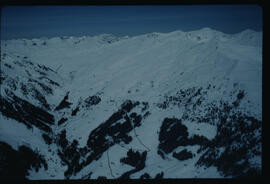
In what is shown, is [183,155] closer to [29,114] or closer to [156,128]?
[156,128]

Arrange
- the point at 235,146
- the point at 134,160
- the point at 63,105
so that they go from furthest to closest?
the point at 63,105 < the point at 134,160 < the point at 235,146

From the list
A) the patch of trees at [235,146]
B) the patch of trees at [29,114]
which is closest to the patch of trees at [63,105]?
the patch of trees at [29,114]

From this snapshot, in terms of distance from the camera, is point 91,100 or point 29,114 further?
point 91,100

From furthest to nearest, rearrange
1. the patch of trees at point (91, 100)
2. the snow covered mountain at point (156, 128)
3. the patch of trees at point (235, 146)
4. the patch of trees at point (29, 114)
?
the patch of trees at point (91, 100) < the patch of trees at point (29, 114) < the snow covered mountain at point (156, 128) < the patch of trees at point (235, 146)

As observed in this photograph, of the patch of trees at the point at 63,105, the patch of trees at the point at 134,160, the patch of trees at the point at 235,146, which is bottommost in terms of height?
the patch of trees at the point at 134,160

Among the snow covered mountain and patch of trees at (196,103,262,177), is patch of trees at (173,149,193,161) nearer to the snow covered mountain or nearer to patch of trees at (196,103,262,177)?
the snow covered mountain

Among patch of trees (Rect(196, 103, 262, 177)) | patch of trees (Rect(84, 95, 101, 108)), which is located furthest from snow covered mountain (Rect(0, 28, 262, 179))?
patch of trees (Rect(84, 95, 101, 108))

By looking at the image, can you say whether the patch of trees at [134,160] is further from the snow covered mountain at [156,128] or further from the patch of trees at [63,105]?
the patch of trees at [63,105]

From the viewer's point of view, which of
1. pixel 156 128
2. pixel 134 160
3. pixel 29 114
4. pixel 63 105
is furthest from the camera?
pixel 63 105

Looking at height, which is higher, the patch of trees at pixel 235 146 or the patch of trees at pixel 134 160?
the patch of trees at pixel 235 146

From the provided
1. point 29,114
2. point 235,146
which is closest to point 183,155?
point 235,146

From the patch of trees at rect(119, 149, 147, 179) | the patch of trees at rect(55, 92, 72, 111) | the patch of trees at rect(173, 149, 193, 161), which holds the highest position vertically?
the patch of trees at rect(55, 92, 72, 111)
